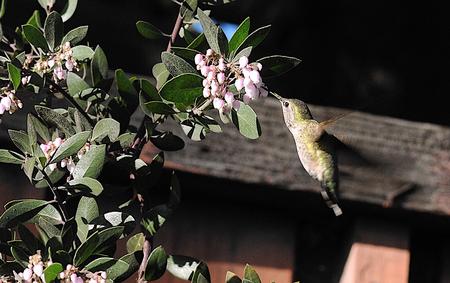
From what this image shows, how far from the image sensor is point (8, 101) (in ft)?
4.11

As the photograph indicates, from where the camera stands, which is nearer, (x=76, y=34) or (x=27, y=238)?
(x=27, y=238)

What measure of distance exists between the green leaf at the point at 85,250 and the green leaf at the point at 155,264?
0.08 meters

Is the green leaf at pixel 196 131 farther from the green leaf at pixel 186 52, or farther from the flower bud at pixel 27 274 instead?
the flower bud at pixel 27 274

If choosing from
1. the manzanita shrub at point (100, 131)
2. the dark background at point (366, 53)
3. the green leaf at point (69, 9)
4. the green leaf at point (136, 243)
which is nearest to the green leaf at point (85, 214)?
the manzanita shrub at point (100, 131)

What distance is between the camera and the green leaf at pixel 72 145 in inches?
47.6

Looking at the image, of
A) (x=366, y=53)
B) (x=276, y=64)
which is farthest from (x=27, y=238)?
(x=366, y=53)

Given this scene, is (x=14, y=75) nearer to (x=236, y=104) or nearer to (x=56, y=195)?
(x=56, y=195)

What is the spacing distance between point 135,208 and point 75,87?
175 millimetres

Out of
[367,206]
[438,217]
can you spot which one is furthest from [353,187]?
[438,217]

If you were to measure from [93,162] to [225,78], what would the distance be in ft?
0.59

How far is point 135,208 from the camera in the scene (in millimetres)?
1391

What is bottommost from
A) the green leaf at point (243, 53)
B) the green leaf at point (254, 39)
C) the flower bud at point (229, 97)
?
the flower bud at point (229, 97)

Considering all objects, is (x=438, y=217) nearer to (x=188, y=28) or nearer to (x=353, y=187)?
(x=353, y=187)

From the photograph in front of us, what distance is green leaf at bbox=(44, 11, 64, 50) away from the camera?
4.40 feet
